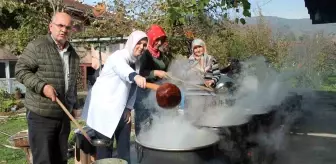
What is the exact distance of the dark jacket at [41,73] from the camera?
9.63 ft

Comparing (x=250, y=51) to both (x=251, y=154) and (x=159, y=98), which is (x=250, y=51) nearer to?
(x=251, y=154)

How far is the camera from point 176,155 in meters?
2.37

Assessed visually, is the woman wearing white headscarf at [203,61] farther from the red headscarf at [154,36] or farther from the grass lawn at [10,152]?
the grass lawn at [10,152]

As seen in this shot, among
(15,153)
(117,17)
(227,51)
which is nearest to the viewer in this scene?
(15,153)

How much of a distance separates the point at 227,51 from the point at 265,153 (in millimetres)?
6963

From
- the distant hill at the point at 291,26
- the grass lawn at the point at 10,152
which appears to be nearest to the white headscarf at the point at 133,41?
the grass lawn at the point at 10,152

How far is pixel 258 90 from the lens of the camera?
4.42 meters

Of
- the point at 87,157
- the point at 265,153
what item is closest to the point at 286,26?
the point at 265,153

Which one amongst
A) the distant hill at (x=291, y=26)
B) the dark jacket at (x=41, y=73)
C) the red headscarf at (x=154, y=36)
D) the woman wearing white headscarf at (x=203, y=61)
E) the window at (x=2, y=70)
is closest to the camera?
the dark jacket at (x=41, y=73)

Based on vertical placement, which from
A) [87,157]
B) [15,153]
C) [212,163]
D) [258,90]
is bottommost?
[15,153]

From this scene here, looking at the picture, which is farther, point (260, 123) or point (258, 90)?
point (258, 90)

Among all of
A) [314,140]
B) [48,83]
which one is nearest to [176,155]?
[48,83]

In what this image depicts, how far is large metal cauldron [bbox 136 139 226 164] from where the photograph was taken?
237cm

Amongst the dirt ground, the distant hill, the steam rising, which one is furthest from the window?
the steam rising
